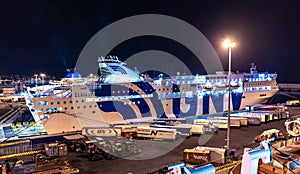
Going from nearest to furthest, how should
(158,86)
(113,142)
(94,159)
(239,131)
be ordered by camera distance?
1. (94,159)
2. (113,142)
3. (239,131)
4. (158,86)

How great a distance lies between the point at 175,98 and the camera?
3297cm

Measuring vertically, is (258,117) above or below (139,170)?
above

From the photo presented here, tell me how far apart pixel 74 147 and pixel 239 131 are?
49.1 feet

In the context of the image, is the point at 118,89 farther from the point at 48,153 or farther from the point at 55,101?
the point at 48,153

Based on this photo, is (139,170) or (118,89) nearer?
(139,170)

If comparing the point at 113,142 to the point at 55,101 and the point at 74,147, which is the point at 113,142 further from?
the point at 55,101

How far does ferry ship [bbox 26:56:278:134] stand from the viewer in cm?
2523

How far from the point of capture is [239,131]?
75.1 ft

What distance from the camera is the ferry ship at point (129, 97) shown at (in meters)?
25.2

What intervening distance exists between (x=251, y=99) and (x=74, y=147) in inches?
1238

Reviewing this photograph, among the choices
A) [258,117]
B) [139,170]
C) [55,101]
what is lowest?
[139,170]

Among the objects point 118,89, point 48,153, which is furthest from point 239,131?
point 48,153

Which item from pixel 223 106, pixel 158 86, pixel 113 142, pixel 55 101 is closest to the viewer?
pixel 113 142

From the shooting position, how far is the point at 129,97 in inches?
1135
